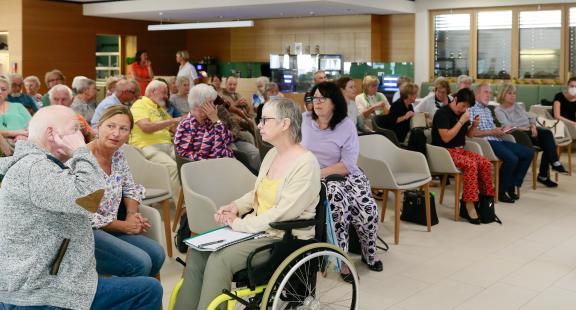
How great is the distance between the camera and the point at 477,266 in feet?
16.7

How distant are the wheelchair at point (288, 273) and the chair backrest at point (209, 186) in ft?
2.01

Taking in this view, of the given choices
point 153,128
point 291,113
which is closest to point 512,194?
point 153,128

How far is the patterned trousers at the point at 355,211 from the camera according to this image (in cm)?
482

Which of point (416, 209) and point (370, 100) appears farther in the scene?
point (370, 100)

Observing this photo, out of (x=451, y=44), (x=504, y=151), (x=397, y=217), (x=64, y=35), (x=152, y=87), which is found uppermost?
(x=64, y=35)

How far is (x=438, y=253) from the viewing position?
17.9 feet

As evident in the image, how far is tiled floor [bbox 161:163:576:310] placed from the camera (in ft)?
14.3

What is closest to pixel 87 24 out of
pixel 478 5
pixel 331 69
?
pixel 331 69

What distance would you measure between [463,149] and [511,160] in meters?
0.78

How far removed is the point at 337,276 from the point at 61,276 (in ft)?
8.20

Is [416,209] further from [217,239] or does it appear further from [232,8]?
[232,8]

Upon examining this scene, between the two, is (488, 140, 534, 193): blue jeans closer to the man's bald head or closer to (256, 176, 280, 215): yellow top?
(256, 176, 280, 215): yellow top

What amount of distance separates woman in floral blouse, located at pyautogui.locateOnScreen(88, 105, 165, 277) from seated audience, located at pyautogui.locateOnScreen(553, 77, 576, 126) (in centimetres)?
766

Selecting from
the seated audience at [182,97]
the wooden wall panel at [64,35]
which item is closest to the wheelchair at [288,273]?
the seated audience at [182,97]
